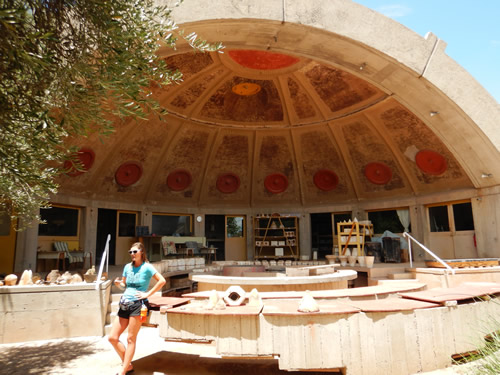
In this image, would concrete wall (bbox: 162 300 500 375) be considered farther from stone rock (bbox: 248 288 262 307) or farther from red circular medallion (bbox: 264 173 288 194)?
red circular medallion (bbox: 264 173 288 194)

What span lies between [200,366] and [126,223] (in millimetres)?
12665

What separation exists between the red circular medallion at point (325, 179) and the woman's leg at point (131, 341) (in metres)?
14.2

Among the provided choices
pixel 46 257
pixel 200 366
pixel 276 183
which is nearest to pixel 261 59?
pixel 276 183

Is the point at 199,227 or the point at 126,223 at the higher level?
the point at 126,223

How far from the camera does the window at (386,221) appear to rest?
16.0 meters

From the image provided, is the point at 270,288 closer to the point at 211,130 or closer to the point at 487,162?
the point at 487,162

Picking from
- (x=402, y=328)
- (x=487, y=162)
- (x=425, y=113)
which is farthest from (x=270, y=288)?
(x=487, y=162)

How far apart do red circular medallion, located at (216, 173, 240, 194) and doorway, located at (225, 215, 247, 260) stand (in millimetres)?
1478

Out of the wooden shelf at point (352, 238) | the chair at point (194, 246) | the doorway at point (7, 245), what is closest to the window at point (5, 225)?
the doorway at point (7, 245)

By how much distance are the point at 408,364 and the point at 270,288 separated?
3.68 meters

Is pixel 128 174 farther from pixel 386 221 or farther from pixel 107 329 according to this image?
pixel 386 221

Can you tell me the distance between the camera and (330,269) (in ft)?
29.8

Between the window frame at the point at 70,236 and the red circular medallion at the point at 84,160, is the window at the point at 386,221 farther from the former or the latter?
the window frame at the point at 70,236

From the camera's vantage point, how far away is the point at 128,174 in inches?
603
